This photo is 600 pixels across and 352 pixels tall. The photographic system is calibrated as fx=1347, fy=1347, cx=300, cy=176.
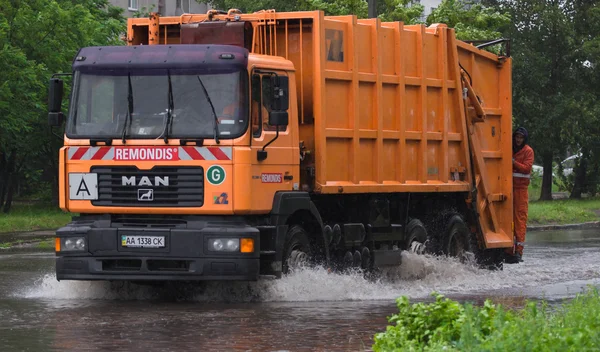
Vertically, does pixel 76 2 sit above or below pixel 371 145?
above

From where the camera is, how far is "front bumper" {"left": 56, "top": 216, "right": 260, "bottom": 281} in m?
14.0

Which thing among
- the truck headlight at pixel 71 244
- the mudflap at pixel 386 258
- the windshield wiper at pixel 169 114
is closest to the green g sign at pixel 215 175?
the windshield wiper at pixel 169 114

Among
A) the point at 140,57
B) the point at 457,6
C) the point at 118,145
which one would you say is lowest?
the point at 118,145

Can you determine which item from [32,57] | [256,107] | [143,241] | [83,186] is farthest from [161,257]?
[32,57]

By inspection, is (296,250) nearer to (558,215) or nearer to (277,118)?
(277,118)

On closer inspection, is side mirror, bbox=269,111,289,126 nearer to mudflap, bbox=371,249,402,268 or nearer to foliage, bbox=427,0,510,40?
mudflap, bbox=371,249,402,268

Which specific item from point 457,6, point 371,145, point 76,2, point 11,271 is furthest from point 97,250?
point 76,2

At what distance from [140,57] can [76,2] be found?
1173 inches

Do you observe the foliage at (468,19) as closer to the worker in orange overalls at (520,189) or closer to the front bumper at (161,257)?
the worker in orange overalls at (520,189)

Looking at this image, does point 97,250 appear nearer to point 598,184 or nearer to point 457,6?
point 457,6

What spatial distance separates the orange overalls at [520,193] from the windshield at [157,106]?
24.5 ft

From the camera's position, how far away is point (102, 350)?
10.3 meters

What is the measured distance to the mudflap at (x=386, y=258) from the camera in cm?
1694

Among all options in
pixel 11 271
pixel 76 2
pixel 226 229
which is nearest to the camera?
pixel 226 229
